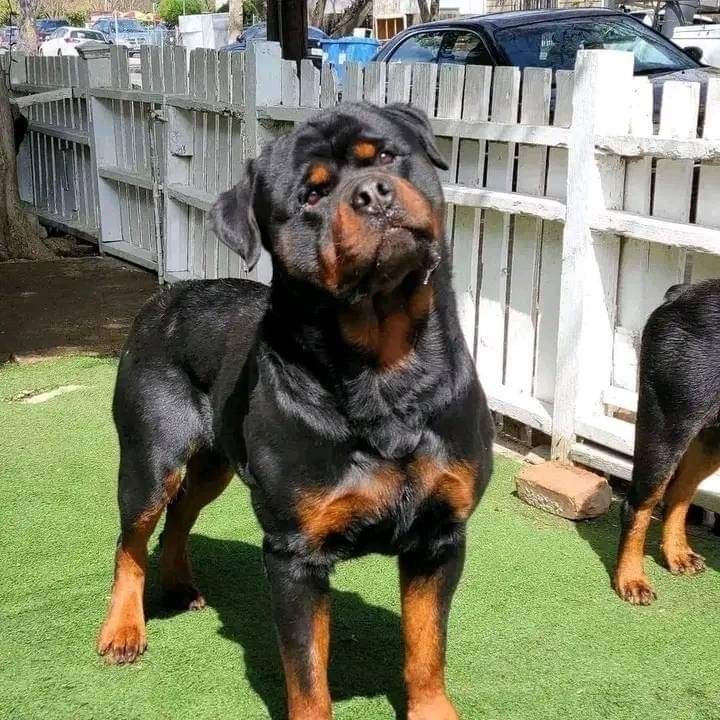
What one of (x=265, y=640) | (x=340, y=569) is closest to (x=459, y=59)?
(x=340, y=569)

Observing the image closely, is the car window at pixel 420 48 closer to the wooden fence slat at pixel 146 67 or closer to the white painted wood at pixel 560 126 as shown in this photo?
the wooden fence slat at pixel 146 67

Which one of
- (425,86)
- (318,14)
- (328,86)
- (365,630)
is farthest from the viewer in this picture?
(318,14)

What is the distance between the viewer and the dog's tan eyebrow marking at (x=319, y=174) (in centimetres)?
271

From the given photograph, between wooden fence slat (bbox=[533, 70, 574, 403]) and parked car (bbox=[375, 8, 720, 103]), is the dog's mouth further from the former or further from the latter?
parked car (bbox=[375, 8, 720, 103])

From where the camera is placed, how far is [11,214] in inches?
440

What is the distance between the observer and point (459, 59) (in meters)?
9.25

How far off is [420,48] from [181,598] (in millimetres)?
7308

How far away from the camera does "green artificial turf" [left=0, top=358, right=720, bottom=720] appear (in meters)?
3.22

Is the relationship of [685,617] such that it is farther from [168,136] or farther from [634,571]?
[168,136]

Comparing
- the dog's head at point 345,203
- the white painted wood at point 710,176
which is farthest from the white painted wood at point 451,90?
the dog's head at point 345,203

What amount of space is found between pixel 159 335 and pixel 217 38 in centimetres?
4904

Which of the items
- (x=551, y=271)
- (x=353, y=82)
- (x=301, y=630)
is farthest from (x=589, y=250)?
(x=301, y=630)

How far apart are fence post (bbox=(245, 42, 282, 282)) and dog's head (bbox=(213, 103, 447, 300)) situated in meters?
4.15

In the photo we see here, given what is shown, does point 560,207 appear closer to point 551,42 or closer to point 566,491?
point 566,491
